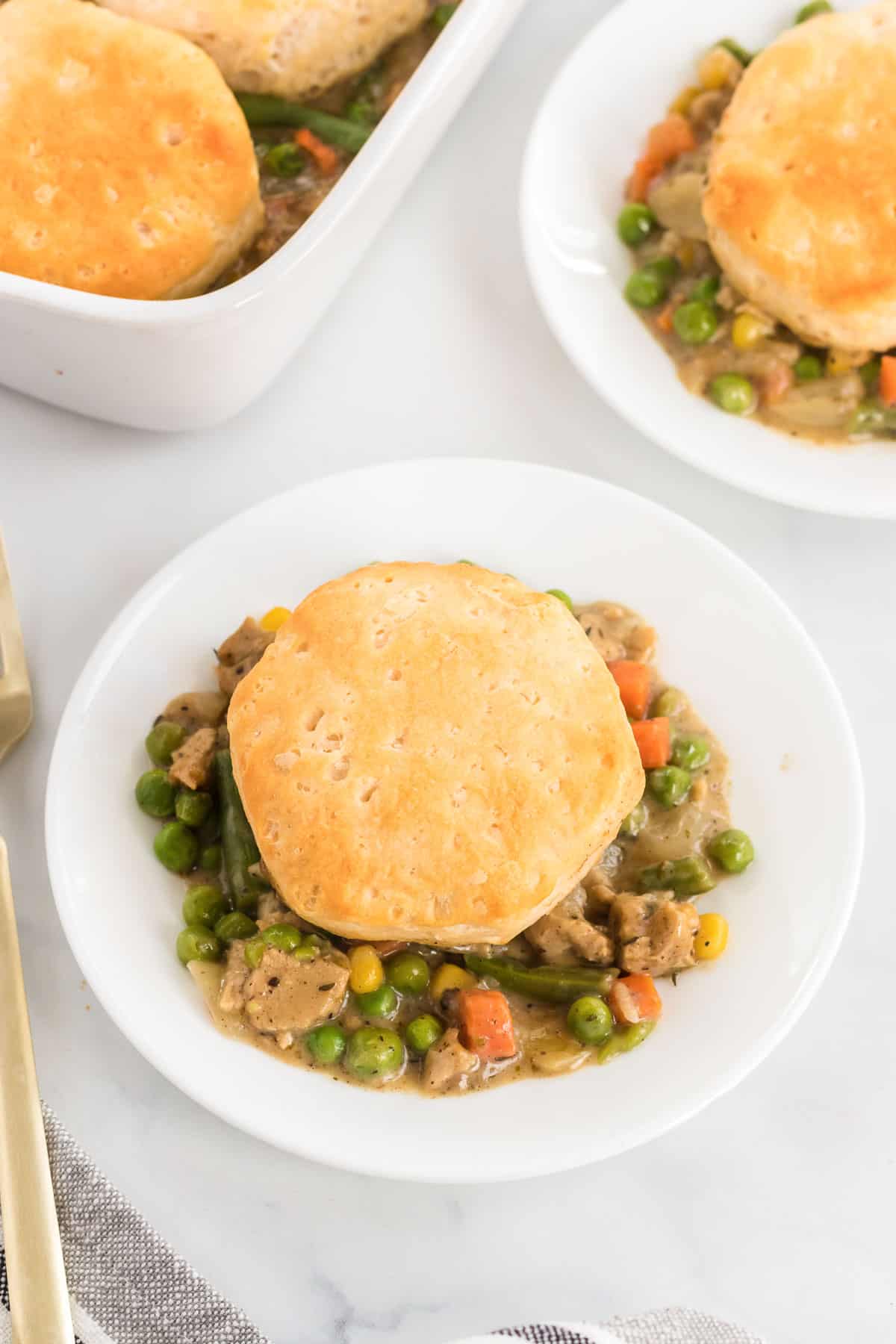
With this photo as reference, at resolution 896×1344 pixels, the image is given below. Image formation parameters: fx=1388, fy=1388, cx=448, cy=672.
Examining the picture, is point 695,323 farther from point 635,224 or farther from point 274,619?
point 274,619

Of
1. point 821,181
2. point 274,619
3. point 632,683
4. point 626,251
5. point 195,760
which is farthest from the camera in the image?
point 626,251

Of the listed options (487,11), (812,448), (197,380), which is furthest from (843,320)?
(197,380)

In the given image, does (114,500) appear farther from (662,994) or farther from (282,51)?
(662,994)

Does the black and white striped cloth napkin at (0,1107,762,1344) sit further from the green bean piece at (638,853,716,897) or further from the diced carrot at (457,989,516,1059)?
the green bean piece at (638,853,716,897)

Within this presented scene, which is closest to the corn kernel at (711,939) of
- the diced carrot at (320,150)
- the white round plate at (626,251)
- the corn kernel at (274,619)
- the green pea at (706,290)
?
the white round plate at (626,251)

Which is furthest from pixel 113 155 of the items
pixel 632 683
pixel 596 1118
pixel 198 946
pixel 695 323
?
pixel 596 1118
